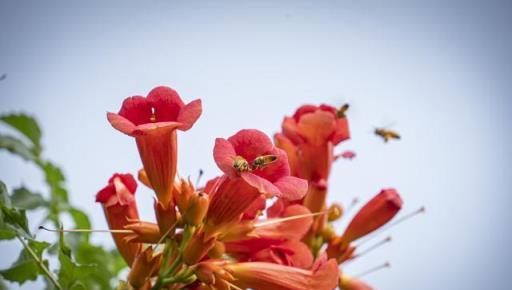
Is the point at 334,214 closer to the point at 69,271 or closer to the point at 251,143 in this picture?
the point at 251,143

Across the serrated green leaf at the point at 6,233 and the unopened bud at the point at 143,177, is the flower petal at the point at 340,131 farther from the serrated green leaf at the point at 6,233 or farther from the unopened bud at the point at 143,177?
the serrated green leaf at the point at 6,233

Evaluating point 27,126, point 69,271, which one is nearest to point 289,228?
point 69,271

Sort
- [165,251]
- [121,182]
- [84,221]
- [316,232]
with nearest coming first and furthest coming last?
[165,251]
[121,182]
[316,232]
[84,221]

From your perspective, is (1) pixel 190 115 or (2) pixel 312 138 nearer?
(1) pixel 190 115

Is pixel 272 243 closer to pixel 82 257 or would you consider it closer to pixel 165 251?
pixel 165 251

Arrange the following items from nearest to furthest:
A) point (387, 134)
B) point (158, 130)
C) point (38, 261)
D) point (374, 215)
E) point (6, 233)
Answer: point (158, 130) → point (6, 233) → point (38, 261) → point (374, 215) → point (387, 134)

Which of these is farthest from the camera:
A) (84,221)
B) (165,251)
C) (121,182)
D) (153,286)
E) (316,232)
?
(84,221)

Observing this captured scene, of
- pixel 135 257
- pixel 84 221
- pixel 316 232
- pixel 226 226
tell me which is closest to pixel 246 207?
pixel 226 226
